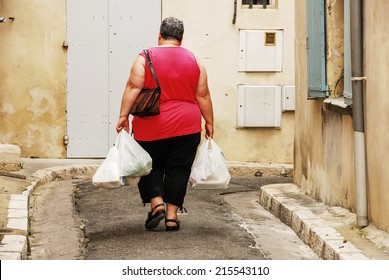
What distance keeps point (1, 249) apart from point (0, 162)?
5.13 meters

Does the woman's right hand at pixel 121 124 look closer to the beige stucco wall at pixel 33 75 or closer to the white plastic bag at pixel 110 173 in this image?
the white plastic bag at pixel 110 173

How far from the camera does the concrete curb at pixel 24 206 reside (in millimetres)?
7297

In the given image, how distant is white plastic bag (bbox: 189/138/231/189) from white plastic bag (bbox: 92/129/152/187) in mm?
481

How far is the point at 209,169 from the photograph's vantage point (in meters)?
8.50

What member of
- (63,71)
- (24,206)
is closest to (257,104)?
(63,71)

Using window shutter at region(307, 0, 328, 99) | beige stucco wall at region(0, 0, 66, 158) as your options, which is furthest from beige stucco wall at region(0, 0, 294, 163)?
window shutter at region(307, 0, 328, 99)

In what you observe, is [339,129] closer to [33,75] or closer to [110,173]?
[110,173]

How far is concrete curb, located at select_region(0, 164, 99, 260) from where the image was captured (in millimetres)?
7297

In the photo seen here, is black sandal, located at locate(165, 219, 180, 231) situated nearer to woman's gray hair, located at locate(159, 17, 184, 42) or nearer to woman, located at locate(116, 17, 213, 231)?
woman, located at locate(116, 17, 213, 231)

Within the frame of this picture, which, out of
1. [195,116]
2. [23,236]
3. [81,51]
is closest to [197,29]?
[81,51]

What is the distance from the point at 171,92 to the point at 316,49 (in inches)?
85.8

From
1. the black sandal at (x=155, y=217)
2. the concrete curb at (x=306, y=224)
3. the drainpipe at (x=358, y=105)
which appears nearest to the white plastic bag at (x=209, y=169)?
the black sandal at (x=155, y=217)

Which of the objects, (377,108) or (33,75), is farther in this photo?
(33,75)
